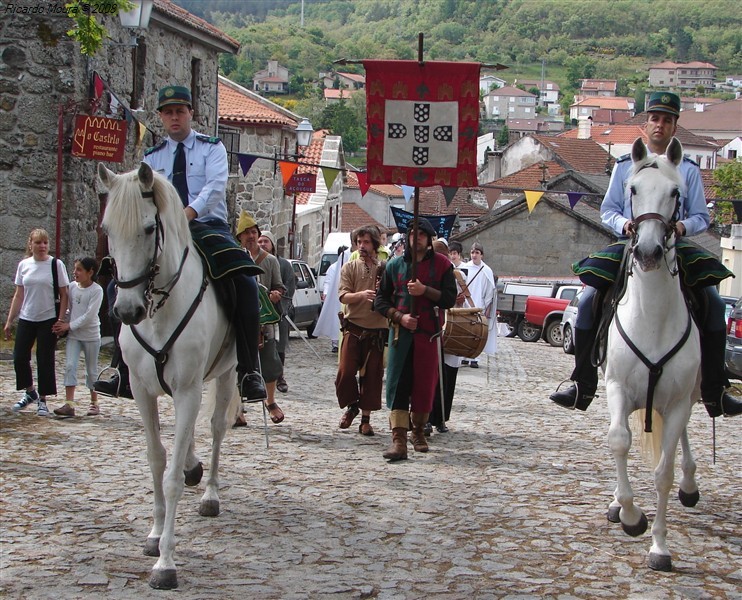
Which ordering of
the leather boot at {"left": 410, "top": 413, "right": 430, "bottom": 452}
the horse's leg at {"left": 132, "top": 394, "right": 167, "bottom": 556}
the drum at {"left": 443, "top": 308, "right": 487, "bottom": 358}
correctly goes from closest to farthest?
the horse's leg at {"left": 132, "top": 394, "right": 167, "bottom": 556}
the leather boot at {"left": 410, "top": 413, "right": 430, "bottom": 452}
the drum at {"left": 443, "top": 308, "right": 487, "bottom": 358}

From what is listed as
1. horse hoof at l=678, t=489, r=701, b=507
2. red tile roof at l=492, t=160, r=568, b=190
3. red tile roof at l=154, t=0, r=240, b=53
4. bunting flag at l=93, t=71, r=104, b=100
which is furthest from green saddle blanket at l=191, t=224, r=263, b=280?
red tile roof at l=492, t=160, r=568, b=190

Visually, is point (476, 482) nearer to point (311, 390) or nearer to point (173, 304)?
point (173, 304)

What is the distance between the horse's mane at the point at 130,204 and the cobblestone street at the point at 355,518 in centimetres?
197

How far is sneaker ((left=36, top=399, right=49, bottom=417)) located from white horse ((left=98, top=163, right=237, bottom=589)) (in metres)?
5.05

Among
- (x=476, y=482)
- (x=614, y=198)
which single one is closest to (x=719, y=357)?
(x=614, y=198)

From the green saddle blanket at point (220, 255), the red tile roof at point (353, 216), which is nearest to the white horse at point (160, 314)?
the green saddle blanket at point (220, 255)

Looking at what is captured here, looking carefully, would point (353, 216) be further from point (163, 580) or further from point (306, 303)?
point (163, 580)

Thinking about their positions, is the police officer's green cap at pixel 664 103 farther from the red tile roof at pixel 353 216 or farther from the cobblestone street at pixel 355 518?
the red tile roof at pixel 353 216

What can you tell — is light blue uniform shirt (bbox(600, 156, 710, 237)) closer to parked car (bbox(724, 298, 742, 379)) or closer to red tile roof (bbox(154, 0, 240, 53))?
parked car (bbox(724, 298, 742, 379))

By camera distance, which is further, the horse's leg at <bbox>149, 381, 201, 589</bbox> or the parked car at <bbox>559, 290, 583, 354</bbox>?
the parked car at <bbox>559, 290, 583, 354</bbox>

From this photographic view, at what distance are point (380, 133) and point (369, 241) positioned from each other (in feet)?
6.25

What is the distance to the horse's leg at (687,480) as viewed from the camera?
26.1 ft

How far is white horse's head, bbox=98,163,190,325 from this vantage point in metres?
6.03

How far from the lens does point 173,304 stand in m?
6.64
